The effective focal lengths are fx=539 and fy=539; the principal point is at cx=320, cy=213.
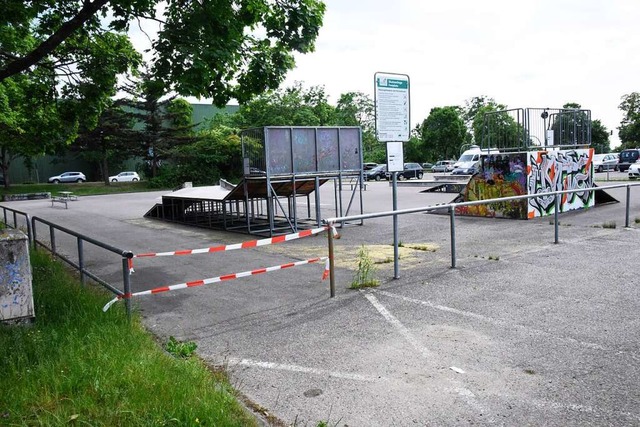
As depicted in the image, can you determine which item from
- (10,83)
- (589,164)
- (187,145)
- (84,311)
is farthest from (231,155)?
(84,311)

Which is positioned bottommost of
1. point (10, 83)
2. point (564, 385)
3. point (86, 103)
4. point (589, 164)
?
point (564, 385)

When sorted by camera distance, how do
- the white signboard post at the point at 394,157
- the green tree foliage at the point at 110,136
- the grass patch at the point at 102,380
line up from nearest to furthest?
the grass patch at the point at 102,380, the white signboard post at the point at 394,157, the green tree foliage at the point at 110,136

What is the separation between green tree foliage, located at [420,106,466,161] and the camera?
71.5 metres

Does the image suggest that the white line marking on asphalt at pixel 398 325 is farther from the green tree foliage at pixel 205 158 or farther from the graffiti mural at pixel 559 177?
the green tree foliage at pixel 205 158

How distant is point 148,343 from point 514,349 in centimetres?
337

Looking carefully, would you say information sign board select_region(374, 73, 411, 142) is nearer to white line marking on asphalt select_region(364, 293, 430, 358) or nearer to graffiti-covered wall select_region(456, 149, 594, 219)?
white line marking on asphalt select_region(364, 293, 430, 358)

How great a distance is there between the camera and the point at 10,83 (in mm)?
16562

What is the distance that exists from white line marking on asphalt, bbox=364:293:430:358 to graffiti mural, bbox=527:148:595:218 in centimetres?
963

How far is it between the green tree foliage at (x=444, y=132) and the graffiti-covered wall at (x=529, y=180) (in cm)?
5557

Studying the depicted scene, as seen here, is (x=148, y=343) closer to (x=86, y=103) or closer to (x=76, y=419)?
(x=76, y=419)

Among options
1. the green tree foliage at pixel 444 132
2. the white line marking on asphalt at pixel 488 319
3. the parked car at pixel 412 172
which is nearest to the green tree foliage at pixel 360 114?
the green tree foliage at pixel 444 132

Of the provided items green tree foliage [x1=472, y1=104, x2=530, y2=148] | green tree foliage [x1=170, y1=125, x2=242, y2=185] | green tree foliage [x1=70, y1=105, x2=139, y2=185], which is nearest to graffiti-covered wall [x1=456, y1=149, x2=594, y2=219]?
green tree foliage [x1=472, y1=104, x2=530, y2=148]

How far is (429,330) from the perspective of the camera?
552 cm

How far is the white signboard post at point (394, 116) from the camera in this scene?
761 cm
